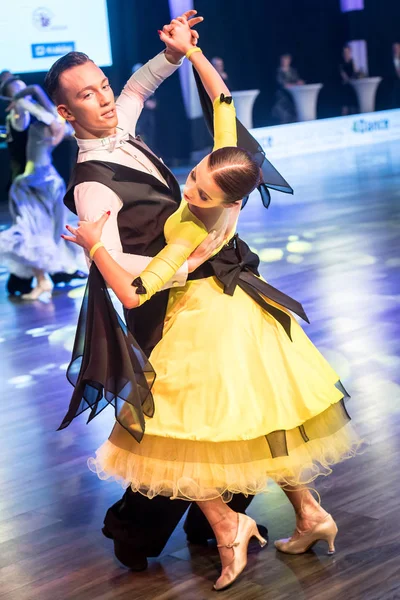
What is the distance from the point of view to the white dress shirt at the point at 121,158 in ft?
7.26

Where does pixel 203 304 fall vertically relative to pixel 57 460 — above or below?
above

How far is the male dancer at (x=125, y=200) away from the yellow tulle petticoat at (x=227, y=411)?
0.38ft

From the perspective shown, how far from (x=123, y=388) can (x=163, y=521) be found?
0.44 metres

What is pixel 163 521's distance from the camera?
2.45 meters

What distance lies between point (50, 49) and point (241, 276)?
10716mm

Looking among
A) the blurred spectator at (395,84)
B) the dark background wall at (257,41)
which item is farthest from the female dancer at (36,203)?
the blurred spectator at (395,84)

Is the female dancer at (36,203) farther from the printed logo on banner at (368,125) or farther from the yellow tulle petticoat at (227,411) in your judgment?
the printed logo on banner at (368,125)

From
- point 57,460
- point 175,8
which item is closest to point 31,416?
point 57,460

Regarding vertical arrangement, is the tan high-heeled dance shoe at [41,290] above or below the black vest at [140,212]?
below

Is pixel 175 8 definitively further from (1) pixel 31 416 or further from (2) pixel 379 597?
(2) pixel 379 597

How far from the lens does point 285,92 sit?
16094 mm

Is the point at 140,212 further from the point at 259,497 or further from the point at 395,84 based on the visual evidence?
the point at 395,84

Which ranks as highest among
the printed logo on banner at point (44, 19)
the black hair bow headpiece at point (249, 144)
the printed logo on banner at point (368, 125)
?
the black hair bow headpiece at point (249, 144)

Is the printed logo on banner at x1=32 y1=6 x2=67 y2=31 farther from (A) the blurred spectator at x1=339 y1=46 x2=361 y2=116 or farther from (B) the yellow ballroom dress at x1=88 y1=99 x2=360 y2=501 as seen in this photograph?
(B) the yellow ballroom dress at x1=88 y1=99 x2=360 y2=501
